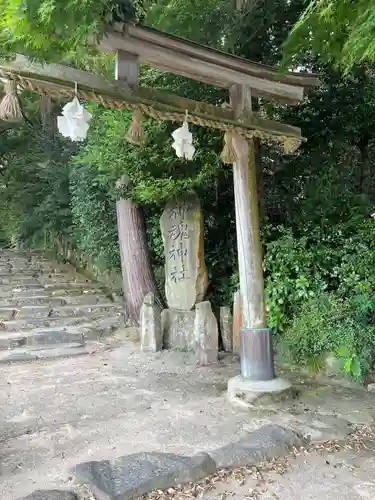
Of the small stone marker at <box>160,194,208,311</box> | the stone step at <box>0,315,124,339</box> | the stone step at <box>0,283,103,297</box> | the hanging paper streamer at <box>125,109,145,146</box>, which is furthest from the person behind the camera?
the stone step at <box>0,283,103,297</box>

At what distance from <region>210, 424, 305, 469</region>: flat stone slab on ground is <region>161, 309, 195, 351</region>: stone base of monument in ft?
9.50

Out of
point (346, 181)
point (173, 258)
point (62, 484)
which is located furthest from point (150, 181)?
point (62, 484)

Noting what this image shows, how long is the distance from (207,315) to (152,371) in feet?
3.50

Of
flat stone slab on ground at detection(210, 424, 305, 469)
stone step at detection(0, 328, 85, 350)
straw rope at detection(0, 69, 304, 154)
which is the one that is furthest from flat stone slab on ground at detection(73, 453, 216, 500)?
stone step at detection(0, 328, 85, 350)

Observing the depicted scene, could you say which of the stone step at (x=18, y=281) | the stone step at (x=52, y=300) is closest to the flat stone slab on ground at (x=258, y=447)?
the stone step at (x=52, y=300)

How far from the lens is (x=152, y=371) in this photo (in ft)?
18.8

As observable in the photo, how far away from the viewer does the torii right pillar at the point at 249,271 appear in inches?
185

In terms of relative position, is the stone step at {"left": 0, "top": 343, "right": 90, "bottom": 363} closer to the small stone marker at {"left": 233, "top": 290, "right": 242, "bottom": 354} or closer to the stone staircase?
the stone staircase

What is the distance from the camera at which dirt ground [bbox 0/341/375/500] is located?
328 centimetres

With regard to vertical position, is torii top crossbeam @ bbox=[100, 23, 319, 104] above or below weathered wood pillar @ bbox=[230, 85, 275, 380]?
above

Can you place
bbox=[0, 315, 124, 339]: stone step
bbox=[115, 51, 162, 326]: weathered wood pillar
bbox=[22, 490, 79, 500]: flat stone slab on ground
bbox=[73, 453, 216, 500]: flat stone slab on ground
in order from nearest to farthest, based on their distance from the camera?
bbox=[22, 490, 79, 500]: flat stone slab on ground < bbox=[73, 453, 216, 500]: flat stone slab on ground < bbox=[0, 315, 124, 339]: stone step < bbox=[115, 51, 162, 326]: weathered wood pillar

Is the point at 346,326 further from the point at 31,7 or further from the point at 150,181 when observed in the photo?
the point at 31,7

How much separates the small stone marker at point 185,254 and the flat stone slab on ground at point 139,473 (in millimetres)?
3569

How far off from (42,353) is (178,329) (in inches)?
79.4
